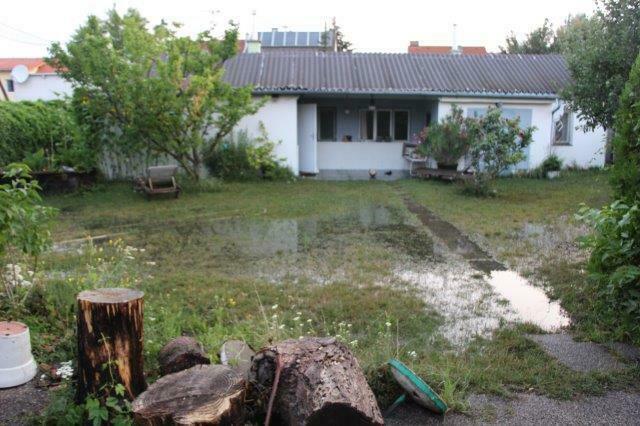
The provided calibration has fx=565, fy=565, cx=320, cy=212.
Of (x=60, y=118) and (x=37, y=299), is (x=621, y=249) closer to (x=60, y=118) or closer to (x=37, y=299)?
(x=37, y=299)

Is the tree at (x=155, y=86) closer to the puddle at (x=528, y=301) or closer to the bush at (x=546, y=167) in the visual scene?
the bush at (x=546, y=167)

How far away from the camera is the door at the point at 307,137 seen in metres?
18.4

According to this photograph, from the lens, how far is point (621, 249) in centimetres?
437

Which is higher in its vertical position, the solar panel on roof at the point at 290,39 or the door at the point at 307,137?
the solar panel on roof at the point at 290,39

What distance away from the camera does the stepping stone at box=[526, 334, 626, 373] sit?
4168mm

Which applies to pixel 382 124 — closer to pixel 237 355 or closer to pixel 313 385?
pixel 237 355

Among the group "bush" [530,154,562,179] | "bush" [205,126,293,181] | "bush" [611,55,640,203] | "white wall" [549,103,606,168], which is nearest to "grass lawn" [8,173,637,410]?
"bush" [611,55,640,203]

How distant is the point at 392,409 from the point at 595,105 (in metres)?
8.35

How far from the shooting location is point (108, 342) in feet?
10.3

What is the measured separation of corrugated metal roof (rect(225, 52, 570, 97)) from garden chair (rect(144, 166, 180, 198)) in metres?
4.79

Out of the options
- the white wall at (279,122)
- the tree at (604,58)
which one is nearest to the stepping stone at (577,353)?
the tree at (604,58)

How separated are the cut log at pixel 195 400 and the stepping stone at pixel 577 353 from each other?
2.60 meters

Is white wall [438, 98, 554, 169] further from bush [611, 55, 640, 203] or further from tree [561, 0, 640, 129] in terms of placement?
bush [611, 55, 640, 203]

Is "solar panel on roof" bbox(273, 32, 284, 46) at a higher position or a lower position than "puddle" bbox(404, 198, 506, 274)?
higher
